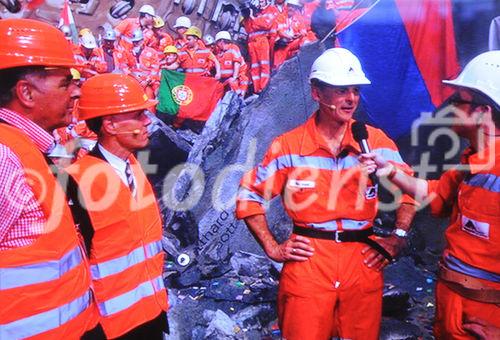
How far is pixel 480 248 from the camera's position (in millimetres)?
2168

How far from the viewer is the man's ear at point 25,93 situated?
1.75m

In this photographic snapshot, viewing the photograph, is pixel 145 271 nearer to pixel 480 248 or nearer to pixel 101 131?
pixel 101 131

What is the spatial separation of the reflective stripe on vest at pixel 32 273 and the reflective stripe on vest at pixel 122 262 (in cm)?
49

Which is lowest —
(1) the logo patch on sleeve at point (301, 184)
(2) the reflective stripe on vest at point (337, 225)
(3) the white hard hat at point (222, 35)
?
(2) the reflective stripe on vest at point (337, 225)

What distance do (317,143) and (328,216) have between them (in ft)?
1.43

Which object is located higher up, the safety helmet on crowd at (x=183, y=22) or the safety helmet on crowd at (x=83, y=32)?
the safety helmet on crowd at (x=183, y=22)

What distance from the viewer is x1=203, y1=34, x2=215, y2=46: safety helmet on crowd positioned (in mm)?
Result: 9316

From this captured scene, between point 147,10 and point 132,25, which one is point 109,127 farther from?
point 132,25

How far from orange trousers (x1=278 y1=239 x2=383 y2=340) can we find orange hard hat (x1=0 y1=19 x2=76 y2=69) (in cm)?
166

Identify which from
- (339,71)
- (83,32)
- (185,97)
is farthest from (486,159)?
(83,32)

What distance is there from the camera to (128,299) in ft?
7.65

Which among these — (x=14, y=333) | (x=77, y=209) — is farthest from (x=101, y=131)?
(x=14, y=333)

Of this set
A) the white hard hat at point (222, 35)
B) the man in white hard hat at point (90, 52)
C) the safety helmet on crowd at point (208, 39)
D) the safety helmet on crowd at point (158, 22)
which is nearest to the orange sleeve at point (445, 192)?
the man in white hard hat at point (90, 52)

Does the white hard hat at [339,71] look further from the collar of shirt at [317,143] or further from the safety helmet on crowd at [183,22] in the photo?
the safety helmet on crowd at [183,22]
